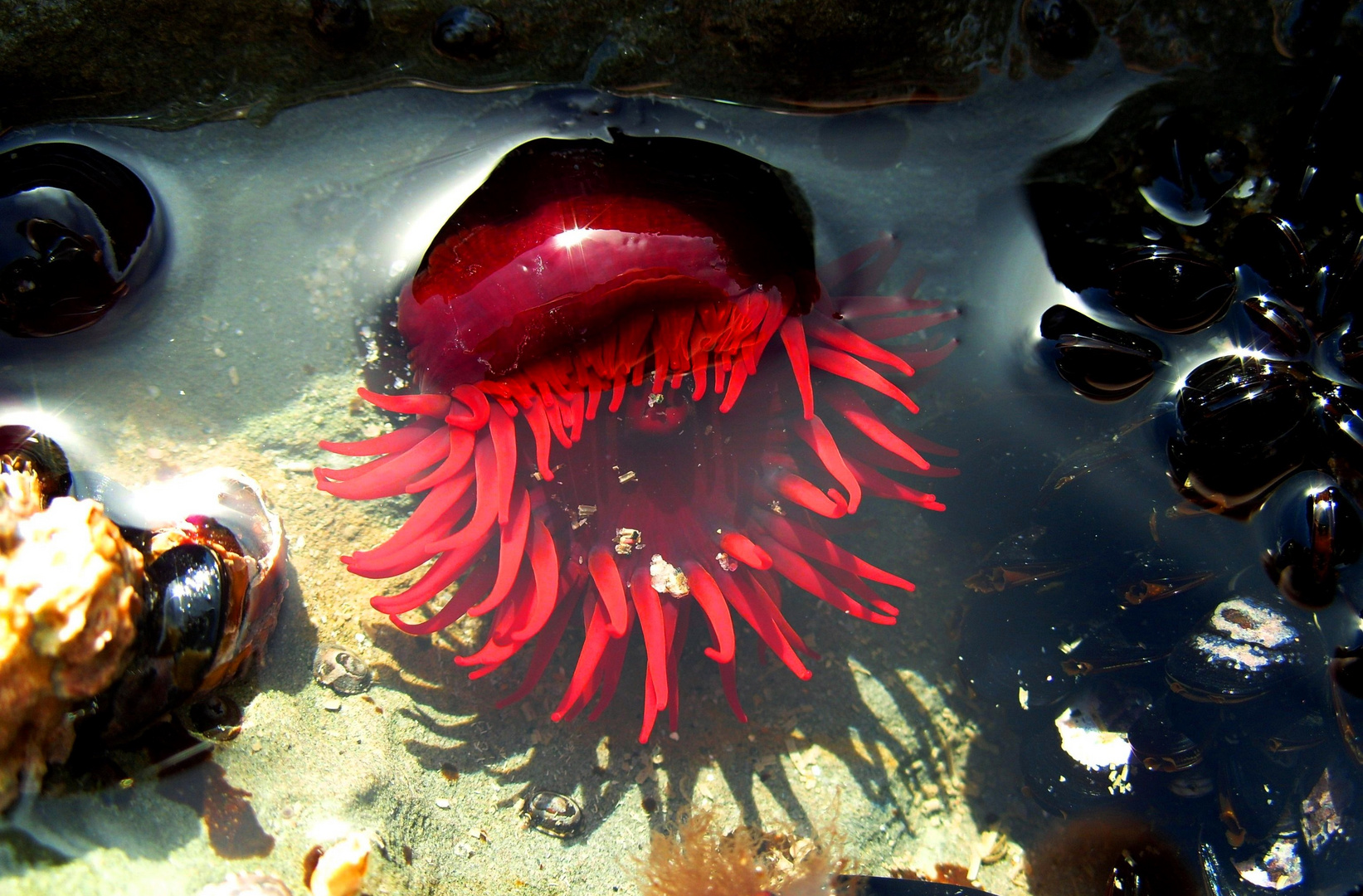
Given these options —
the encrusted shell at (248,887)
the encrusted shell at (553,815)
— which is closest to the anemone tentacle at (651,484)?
the encrusted shell at (553,815)

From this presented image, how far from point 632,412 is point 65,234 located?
1.94 m

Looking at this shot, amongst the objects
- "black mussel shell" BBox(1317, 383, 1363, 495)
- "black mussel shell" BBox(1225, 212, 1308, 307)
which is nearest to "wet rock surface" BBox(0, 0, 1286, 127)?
"black mussel shell" BBox(1225, 212, 1308, 307)

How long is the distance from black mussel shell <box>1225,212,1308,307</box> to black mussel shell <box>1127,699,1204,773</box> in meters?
1.64

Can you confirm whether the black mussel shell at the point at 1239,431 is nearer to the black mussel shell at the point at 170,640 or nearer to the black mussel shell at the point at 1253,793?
the black mussel shell at the point at 1253,793

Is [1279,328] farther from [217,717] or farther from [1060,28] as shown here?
[217,717]

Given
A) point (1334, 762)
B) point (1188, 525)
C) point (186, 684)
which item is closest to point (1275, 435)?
point (1188, 525)

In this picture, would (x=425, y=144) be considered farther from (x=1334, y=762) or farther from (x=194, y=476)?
(x=1334, y=762)

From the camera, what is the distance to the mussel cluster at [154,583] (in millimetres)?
1713

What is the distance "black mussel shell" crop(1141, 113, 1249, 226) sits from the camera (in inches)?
103

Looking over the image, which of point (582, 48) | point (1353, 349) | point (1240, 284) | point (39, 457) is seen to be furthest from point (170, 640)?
point (1353, 349)

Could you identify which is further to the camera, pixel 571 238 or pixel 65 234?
pixel 65 234

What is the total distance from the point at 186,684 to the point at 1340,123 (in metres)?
4.08

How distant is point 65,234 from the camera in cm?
243

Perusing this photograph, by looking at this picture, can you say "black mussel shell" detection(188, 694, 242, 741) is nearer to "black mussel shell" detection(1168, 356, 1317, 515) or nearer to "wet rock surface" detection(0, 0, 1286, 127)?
"wet rock surface" detection(0, 0, 1286, 127)
